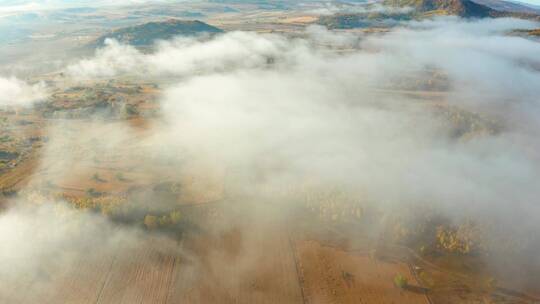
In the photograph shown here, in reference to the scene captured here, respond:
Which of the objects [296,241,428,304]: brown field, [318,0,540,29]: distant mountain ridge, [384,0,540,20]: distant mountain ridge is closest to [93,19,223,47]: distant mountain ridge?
[318,0,540,29]: distant mountain ridge

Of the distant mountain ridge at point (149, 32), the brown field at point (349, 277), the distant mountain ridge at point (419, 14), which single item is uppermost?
the distant mountain ridge at point (419, 14)

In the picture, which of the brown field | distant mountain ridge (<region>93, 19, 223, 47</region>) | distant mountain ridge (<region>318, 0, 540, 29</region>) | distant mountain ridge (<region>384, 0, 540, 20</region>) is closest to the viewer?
the brown field

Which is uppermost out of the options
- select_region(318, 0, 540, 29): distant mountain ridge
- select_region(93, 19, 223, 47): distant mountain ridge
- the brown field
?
select_region(318, 0, 540, 29): distant mountain ridge

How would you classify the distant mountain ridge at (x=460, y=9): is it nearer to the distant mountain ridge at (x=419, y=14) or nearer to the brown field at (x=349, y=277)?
the distant mountain ridge at (x=419, y=14)

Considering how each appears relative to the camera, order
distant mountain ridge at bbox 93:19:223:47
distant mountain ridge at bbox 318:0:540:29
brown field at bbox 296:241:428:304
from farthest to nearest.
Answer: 1. distant mountain ridge at bbox 318:0:540:29
2. distant mountain ridge at bbox 93:19:223:47
3. brown field at bbox 296:241:428:304

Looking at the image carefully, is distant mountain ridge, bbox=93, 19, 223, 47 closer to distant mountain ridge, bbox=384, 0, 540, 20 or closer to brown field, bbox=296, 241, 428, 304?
brown field, bbox=296, 241, 428, 304

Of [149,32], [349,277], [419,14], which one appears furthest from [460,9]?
[349,277]

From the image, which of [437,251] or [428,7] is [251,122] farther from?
[428,7]

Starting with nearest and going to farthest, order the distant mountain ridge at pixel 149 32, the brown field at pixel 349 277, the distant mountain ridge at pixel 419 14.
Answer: the brown field at pixel 349 277 → the distant mountain ridge at pixel 149 32 → the distant mountain ridge at pixel 419 14

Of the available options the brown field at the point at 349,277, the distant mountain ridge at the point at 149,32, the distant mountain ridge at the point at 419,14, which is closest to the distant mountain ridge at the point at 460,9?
the distant mountain ridge at the point at 419,14
